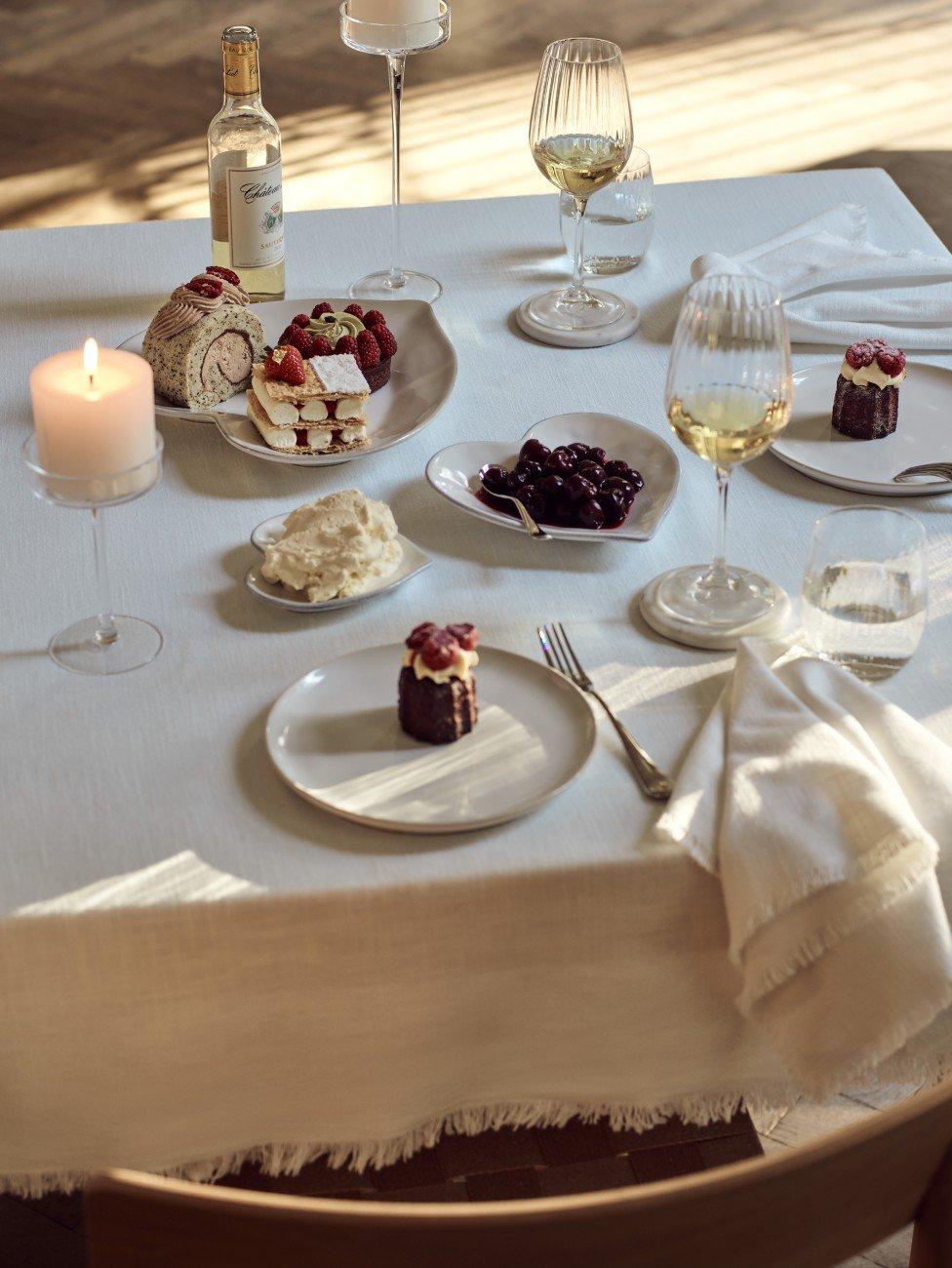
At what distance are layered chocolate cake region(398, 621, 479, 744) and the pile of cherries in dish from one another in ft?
0.85

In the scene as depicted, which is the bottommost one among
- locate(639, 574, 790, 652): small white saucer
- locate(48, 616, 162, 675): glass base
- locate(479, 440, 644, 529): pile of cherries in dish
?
locate(48, 616, 162, 675): glass base

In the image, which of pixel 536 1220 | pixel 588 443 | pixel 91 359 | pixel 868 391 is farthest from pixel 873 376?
pixel 536 1220

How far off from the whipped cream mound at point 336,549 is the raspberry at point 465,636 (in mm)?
163

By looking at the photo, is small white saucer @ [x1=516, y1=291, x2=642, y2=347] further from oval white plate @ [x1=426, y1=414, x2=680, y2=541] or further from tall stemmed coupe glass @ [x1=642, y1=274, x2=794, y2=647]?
tall stemmed coupe glass @ [x1=642, y1=274, x2=794, y2=647]

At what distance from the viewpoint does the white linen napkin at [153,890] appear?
850 mm

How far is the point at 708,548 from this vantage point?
3.95ft

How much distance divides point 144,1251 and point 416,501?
2.53 feet

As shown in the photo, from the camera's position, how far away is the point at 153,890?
2.82 feet

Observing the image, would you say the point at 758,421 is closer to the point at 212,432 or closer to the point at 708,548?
the point at 708,548

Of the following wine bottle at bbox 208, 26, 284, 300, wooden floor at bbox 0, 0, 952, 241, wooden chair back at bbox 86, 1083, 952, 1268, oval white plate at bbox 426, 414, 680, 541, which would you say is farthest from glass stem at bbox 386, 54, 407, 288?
wooden floor at bbox 0, 0, 952, 241

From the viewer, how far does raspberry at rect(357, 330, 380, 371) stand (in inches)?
54.9

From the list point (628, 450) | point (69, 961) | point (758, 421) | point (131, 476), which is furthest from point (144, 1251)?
point (628, 450)

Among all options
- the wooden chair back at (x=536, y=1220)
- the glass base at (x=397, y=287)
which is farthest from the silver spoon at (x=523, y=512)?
the wooden chair back at (x=536, y=1220)

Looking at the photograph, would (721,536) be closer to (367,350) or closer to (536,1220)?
(367,350)
